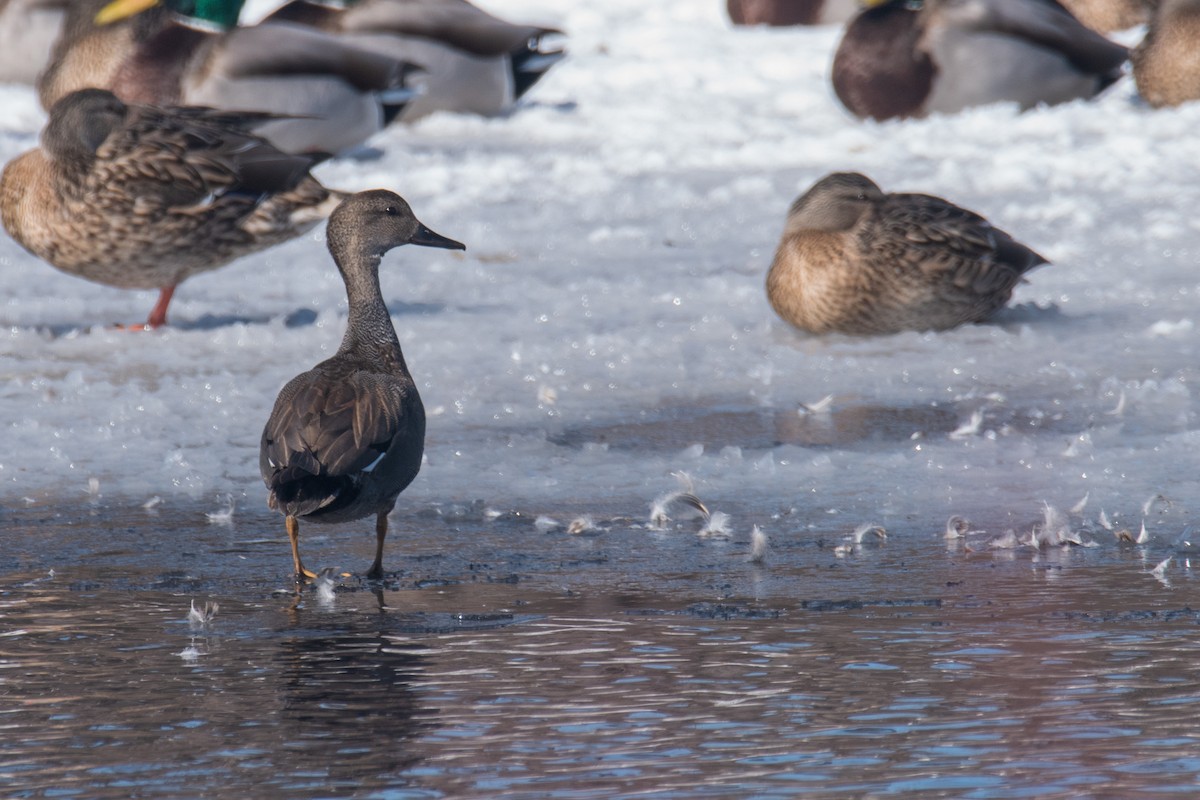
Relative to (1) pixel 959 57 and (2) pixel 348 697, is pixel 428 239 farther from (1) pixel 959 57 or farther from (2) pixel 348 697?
(1) pixel 959 57

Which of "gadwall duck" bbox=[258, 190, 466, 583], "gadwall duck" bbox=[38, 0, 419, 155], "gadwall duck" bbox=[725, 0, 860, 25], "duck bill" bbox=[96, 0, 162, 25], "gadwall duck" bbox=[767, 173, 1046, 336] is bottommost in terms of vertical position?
"gadwall duck" bbox=[258, 190, 466, 583]

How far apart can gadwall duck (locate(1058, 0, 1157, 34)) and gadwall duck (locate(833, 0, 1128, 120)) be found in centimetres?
392

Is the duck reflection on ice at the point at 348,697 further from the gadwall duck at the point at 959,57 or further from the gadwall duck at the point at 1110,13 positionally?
the gadwall duck at the point at 1110,13

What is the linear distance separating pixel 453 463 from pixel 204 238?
267 centimetres

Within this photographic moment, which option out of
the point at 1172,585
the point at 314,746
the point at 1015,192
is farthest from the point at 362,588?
the point at 1015,192

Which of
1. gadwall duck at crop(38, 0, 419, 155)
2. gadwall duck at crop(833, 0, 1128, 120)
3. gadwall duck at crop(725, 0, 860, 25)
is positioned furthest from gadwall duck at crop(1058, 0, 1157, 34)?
gadwall duck at crop(38, 0, 419, 155)

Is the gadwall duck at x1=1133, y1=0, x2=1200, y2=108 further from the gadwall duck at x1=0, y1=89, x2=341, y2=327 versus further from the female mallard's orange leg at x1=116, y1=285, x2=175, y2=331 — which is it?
the female mallard's orange leg at x1=116, y1=285, x2=175, y2=331

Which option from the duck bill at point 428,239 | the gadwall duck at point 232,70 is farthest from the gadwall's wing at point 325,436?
the gadwall duck at point 232,70

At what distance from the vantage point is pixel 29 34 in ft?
47.1

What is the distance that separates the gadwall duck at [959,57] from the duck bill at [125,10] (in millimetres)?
4647

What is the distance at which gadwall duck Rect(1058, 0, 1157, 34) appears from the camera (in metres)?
16.8

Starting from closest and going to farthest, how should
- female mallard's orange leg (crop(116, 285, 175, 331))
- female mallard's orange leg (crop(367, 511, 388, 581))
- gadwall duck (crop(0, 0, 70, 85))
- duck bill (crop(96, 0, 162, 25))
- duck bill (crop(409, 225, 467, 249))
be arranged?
female mallard's orange leg (crop(367, 511, 388, 581)), duck bill (crop(409, 225, 467, 249)), female mallard's orange leg (crop(116, 285, 175, 331)), duck bill (crop(96, 0, 162, 25)), gadwall duck (crop(0, 0, 70, 85))

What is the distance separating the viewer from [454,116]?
45.3 feet

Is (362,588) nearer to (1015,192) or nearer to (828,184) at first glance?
(828,184)
